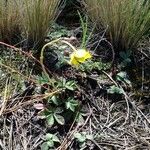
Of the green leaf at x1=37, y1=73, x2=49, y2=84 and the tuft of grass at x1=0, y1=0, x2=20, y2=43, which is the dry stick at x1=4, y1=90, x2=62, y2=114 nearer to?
the green leaf at x1=37, y1=73, x2=49, y2=84

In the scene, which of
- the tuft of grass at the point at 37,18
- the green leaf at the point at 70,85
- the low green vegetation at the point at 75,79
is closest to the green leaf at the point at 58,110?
the low green vegetation at the point at 75,79

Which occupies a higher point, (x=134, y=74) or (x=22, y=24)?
(x=22, y=24)

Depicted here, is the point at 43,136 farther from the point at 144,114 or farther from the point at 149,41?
the point at 149,41

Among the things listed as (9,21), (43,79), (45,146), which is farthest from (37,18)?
(45,146)

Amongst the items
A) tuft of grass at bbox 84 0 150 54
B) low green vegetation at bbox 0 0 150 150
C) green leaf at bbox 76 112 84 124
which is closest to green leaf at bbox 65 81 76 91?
low green vegetation at bbox 0 0 150 150

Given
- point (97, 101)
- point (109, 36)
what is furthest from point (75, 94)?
point (109, 36)

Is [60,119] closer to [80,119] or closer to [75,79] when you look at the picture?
[80,119]
